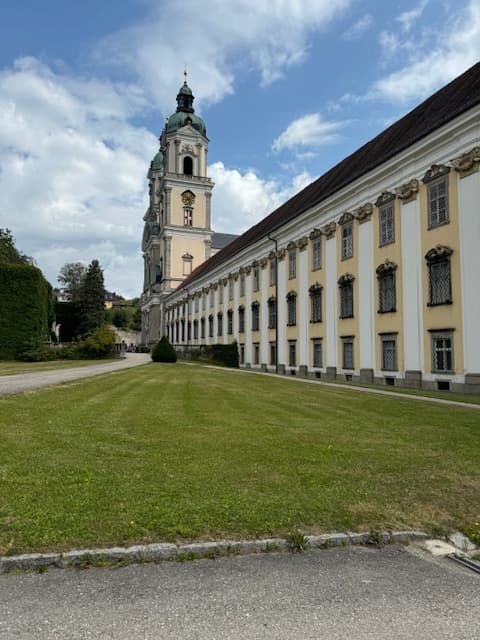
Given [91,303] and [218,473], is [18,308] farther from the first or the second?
[218,473]

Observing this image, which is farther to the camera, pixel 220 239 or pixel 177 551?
pixel 220 239

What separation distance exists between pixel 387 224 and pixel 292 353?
13165 millimetres

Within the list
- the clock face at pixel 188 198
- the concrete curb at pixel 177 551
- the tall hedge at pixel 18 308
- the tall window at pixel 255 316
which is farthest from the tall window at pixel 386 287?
the clock face at pixel 188 198

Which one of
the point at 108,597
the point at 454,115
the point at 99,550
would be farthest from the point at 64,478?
the point at 454,115

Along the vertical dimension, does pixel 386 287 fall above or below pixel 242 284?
below

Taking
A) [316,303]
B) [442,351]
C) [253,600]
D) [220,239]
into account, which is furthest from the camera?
[220,239]

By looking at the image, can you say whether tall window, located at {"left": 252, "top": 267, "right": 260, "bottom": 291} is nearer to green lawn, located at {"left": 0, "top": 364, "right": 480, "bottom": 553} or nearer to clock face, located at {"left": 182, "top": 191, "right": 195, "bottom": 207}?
green lawn, located at {"left": 0, "top": 364, "right": 480, "bottom": 553}

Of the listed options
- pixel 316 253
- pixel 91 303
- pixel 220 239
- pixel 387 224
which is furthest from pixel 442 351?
pixel 220 239

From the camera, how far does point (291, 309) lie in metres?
35.3

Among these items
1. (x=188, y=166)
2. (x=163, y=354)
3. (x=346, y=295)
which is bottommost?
(x=163, y=354)

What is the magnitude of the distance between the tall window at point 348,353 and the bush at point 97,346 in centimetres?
2852

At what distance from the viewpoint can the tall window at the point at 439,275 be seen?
68.3 ft

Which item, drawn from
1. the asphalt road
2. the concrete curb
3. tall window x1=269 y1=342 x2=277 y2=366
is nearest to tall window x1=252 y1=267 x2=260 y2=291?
tall window x1=269 y1=342 x2=277 y2=366

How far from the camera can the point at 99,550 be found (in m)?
4.14
